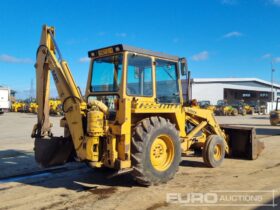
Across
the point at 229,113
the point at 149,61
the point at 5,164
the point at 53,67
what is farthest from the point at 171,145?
the point at 229,113

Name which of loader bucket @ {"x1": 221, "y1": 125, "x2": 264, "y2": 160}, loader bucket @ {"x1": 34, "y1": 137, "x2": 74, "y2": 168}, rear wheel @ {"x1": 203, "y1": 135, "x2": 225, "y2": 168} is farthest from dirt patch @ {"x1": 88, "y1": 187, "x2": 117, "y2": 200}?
loader bucket @ {"x1": 221, "y1": 125, "x2": 264, "y2": 160}

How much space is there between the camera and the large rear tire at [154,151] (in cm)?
622

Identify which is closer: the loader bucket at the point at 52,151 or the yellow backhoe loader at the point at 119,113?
the yellow backhoe loader at the point at 119,113

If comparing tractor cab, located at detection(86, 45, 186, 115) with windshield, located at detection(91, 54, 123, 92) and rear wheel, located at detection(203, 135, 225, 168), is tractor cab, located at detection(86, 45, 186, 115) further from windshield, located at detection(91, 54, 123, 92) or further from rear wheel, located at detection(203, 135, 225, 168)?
rear wheel, located at detection(203, 135, 225, 168)

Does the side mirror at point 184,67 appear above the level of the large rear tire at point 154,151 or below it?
above

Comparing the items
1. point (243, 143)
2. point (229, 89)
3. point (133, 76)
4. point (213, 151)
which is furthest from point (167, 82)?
point (229, 89)

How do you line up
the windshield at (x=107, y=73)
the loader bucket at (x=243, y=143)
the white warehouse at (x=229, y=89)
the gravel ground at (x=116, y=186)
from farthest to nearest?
the white warehouse at (x=229, y=89)
the loader bucket at (x=243, y=143)
the windshield at (x=107, y=73)
the gravel ground at (x=116, y=186)

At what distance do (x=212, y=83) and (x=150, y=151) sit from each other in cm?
5037

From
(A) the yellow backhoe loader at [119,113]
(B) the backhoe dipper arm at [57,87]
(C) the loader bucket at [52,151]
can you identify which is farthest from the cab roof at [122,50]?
(C) the loader bucket at [52,151]

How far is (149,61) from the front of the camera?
23.2ft

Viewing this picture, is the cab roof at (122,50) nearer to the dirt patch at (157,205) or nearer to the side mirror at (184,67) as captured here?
the side mirror at (184,67)

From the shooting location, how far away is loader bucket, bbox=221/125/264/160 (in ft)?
31.4

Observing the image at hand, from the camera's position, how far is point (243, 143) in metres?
9.79

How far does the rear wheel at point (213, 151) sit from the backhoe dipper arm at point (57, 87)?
11.3ft
